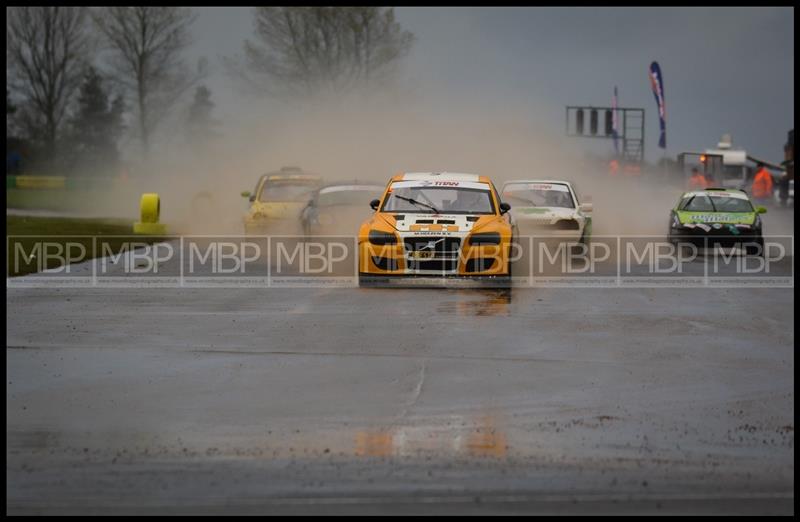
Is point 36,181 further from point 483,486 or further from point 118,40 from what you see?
point 483,486

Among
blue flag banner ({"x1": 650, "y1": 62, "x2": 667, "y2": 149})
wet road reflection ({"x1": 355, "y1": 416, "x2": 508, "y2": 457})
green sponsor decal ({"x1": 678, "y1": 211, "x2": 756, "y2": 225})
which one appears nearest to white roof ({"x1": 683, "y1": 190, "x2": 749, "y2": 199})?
green sponsor decal ({"x1": 678, "y1": 211, "x2": 756, "y2": 225})

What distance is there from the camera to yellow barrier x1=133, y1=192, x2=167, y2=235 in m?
30.4

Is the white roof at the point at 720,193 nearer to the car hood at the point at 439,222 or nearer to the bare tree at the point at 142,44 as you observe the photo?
the car hood at the point at 439,222

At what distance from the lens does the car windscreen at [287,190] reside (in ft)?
84.3

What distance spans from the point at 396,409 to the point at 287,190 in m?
18.1

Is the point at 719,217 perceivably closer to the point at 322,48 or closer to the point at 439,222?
the point at 439,222

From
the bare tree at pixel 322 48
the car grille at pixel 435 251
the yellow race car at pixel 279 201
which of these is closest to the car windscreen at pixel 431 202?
the car grille at pixel 435 251

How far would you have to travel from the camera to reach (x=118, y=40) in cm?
8244

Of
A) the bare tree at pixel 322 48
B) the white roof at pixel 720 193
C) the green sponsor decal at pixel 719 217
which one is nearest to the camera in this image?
the green sponsor decal at pixel 719 217

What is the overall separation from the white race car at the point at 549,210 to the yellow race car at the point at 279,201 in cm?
381

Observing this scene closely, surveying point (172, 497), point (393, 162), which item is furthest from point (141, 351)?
point (393, 162)

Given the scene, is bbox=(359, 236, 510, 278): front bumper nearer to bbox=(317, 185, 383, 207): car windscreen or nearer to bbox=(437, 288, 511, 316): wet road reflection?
bbox=(437, 288, 511, 316): wet road reflection

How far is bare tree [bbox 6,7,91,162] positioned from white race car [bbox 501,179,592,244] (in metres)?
66.1

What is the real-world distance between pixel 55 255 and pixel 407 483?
17.1m
